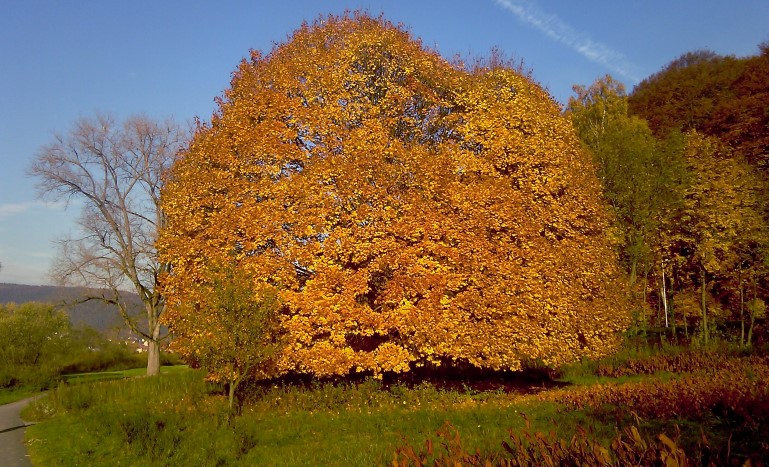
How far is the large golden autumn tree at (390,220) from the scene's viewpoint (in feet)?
54.4

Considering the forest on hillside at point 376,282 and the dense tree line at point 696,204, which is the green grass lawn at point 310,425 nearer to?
the forest on hillside at point 376,282

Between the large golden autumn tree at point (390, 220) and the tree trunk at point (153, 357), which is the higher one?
the large golden autumn tree at point (390, 220)

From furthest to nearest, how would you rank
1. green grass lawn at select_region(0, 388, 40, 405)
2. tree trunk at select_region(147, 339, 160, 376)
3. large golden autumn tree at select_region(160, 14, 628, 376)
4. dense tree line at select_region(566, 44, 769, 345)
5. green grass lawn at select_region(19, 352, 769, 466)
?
tree trunk at select_region(147, 339, 160, 376), dense tree line at select_region(566, 44, 769, 345), green grass lawn at select_region(0, 388, 40, 405), large golden autumn tree at select_region(160, 14, 628, 376), green grass lawn at select_region(19, 352, 769, 466)

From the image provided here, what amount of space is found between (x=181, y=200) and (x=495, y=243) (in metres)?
11.3

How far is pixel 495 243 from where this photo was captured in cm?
1808

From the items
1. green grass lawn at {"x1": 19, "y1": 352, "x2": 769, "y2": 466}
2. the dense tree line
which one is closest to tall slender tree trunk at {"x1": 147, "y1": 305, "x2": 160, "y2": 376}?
green grass lawn at {"x1": 19, "y1": 352, "x2": 769, "y2": 466}

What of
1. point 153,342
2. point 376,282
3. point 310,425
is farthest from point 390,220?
point 153,342

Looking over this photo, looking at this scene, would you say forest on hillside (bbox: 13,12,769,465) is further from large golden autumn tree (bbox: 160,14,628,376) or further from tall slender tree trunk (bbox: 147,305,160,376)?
tall slender tree trunk (bbox: 147,305,160,376)

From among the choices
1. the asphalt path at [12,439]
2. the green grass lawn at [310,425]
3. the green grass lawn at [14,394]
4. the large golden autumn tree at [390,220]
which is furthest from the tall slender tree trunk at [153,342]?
the large golden autumn tree at [390,220]

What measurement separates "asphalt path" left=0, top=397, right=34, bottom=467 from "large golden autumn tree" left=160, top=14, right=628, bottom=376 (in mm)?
4759

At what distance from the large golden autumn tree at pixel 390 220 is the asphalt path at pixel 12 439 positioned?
4.76 meters

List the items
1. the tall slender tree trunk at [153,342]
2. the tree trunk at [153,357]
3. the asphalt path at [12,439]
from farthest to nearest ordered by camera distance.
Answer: the tree trunk at [153,357] → the tall slender tree trunk at [153,342] → the asphalt path at [12,439]

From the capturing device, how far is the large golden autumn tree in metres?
16.6

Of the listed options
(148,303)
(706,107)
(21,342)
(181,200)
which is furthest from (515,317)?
(706,107)
